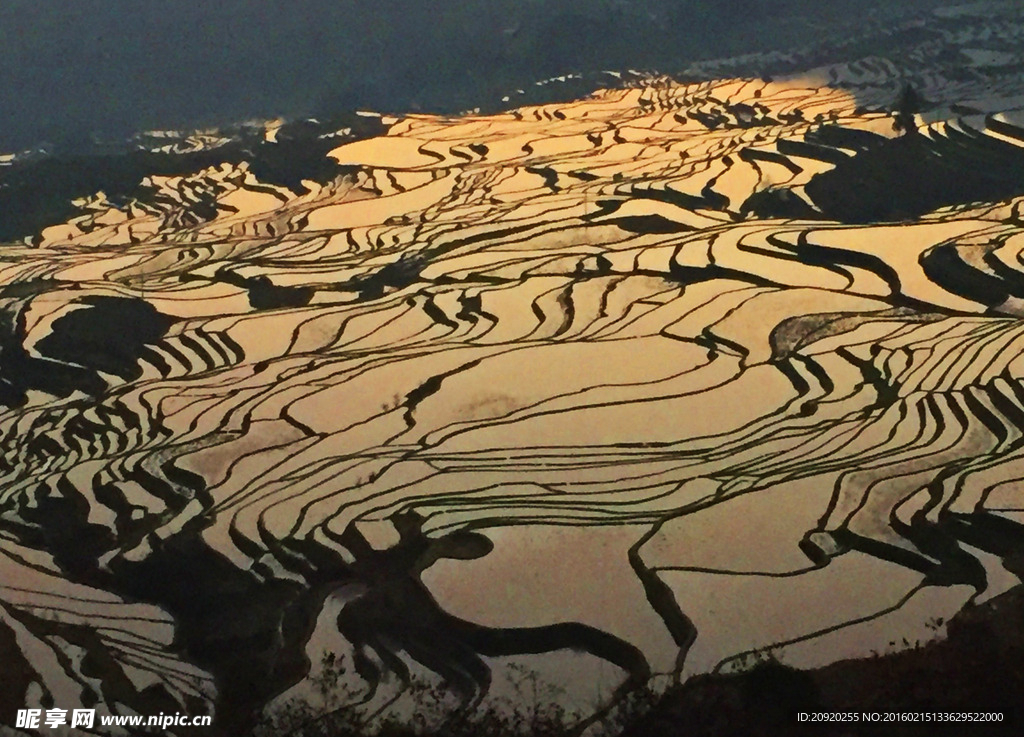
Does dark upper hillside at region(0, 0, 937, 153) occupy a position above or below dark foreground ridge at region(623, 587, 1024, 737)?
above

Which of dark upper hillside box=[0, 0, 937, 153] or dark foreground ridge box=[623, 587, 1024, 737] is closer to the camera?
dark foreground ridge box=[623, 587, 1024, 737]

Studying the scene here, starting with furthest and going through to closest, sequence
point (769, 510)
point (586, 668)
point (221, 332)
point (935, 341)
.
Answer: point (221, 332)
point (935, 341)
point (769, 510)
point (586, 668)

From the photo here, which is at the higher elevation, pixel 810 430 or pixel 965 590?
pixel 810 430

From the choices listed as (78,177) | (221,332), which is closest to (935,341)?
(221,332)

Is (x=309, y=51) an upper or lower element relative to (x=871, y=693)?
upper

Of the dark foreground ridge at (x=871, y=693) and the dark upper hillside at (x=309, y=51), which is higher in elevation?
the dark upper hillside at (x=309, y=51)

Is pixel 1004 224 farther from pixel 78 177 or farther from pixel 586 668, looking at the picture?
pixel 78 177

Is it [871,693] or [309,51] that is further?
[309,51]

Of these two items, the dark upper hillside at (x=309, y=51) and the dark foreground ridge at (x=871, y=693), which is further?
the dark upper hillside at (x=309, y=51)
